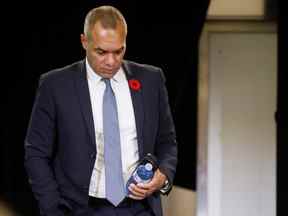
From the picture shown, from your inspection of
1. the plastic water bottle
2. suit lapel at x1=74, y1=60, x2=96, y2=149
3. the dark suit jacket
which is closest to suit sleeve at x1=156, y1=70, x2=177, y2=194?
the dark suit jacket

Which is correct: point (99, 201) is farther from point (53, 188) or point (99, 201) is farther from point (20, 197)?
point (20, 197)

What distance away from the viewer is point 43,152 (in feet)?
6.75

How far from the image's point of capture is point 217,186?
4578 mm

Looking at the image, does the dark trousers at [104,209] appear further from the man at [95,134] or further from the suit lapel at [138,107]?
the suit lapel at [138,107]

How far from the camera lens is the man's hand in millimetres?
2008

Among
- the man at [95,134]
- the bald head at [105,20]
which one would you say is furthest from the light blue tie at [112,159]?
the bald head at [105,20]

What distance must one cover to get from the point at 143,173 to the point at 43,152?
29cm

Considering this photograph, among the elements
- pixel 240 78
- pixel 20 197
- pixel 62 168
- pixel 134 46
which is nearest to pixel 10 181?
pixel 20 197

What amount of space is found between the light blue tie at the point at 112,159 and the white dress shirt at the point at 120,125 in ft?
0.06

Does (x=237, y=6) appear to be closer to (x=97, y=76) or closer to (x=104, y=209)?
(x=97, y=76)

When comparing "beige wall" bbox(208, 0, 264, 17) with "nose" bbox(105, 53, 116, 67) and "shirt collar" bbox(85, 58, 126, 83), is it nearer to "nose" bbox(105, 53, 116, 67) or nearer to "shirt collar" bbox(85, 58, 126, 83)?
"shirt collar" bbox(85, 58, 126, 83)

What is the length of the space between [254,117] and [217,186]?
49cm

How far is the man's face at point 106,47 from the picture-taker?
6.55ft

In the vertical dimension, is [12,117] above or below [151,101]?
below
